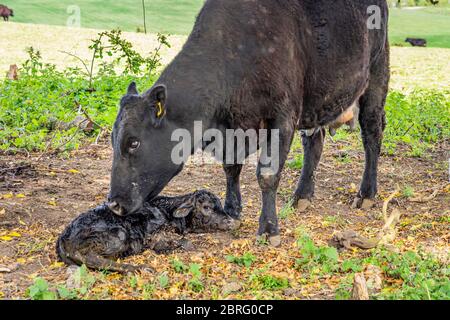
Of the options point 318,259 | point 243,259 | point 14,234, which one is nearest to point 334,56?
point 318,259

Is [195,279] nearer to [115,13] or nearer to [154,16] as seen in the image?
[154,16]

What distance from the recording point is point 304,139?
8.58m

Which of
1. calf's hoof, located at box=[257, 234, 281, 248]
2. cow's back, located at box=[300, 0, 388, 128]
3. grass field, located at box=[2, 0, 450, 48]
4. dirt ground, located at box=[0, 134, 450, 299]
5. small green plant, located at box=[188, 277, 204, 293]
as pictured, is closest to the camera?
small green plant, located at box=[188, 277, 204, 293]

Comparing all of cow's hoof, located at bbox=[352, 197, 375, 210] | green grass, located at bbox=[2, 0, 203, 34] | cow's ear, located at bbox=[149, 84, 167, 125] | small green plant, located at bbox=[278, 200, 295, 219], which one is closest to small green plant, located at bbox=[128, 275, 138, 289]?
cow's ear, located at bbox=[149, 84, 167, 125]

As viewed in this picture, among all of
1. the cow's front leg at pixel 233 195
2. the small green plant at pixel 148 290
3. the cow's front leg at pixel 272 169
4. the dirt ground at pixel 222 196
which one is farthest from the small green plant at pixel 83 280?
the cow's front leg at pixel 233 195

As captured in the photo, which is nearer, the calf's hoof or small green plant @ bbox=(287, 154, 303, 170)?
the calf's hoof

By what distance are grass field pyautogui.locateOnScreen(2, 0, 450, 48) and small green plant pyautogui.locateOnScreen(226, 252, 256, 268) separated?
25634 mm

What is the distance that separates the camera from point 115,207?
589cm

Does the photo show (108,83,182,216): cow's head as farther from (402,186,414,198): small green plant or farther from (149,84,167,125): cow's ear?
(402,186,414,198): small green plant

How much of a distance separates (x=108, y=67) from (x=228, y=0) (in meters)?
8.42

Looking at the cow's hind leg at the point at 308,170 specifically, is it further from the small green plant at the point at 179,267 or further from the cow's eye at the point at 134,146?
the cow's eye at the point at 134,146

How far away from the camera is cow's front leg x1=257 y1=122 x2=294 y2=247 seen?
6.57 metres

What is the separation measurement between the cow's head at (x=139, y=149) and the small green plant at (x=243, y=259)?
3.00ft
